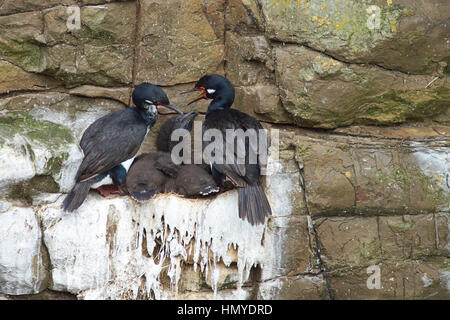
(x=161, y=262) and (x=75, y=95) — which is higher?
(x=75, y=95)

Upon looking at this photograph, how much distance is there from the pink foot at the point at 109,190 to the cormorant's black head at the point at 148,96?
0.81 metres

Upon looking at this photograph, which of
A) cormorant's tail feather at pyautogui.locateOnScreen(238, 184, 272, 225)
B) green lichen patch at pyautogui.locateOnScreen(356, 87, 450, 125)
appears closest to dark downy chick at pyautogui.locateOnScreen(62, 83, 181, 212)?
cormorant's tail feather at pyautogui.locateOnScreen(238, 184, 272, 225)

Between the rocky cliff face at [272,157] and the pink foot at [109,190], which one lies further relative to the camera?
the pink foot at [109,190]

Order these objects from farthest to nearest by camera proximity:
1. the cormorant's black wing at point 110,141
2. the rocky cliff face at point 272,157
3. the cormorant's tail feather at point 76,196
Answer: the cormorant's black wing at point 110,141, the rocky cliff face at point 272,157, the cormorant's tail feather at point 76,196

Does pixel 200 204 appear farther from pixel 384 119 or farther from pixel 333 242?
pixel 384 119

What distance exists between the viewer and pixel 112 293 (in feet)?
17.2

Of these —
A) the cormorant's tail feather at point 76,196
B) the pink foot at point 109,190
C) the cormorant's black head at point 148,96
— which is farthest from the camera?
the cormorant's black head at point 148,96

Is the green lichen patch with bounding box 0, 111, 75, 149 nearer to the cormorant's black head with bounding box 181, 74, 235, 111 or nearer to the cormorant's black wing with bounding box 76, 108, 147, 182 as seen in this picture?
the cormorant's black wing with bounding box 76, 108, 147, 182

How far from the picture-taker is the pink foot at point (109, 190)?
217 inches

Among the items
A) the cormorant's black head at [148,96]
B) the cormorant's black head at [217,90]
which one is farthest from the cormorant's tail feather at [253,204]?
the cormorant's black head at [148,96]

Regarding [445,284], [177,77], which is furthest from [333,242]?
[177,77]

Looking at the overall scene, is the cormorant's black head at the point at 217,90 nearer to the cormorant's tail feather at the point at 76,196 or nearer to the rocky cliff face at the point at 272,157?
the rocky cliff face at the point at 272,157

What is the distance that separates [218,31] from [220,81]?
699mm

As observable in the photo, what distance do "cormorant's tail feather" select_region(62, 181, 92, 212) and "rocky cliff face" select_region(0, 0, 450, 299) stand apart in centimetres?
13
